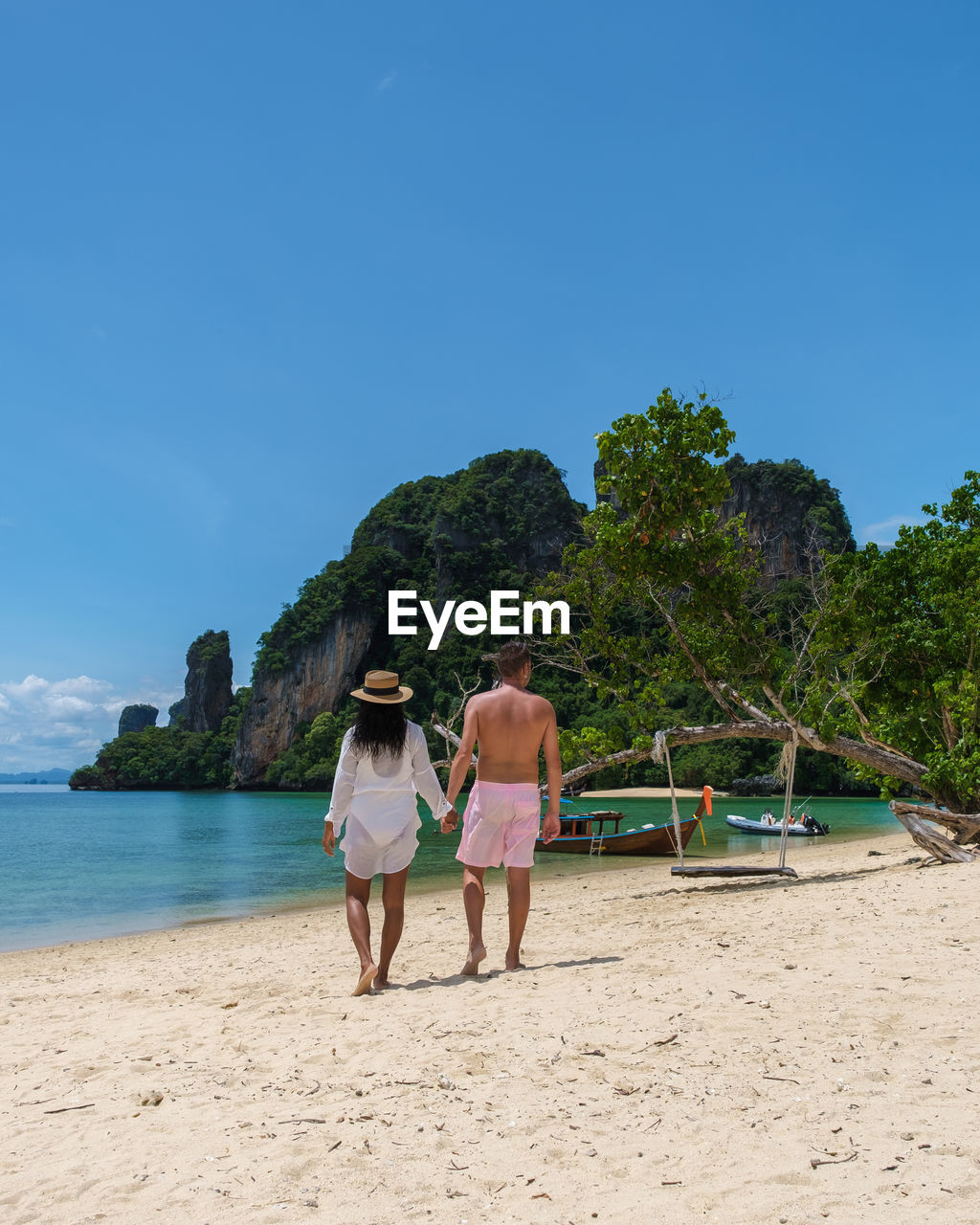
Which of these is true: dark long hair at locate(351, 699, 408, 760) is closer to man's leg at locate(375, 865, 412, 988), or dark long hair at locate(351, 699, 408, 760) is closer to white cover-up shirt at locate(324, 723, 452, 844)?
white cover-up shirt at locate(324, 723, 452, 844)

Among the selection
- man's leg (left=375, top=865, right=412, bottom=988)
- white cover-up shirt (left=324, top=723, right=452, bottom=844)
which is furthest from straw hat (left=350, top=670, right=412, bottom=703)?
man's leg (left=375, top=865, right=412, bottom=988)

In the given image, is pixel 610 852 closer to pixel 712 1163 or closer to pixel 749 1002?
pixel 749 1002

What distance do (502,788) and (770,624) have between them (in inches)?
328

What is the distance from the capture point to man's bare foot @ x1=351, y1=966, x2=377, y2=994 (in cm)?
465

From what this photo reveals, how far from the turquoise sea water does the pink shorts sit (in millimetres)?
8887

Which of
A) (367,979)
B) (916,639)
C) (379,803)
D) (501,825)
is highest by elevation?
(916,639)

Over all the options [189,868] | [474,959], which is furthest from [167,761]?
[474,959]

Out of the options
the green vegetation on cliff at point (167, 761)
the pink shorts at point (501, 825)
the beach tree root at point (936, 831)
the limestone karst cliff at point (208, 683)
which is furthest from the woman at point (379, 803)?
the limestone karst cliff at point (208, 683)

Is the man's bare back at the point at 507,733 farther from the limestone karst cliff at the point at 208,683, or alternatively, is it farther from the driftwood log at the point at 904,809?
the limestone karst cliff at the point at 208,683

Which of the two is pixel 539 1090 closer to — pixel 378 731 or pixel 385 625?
pixel 378 731

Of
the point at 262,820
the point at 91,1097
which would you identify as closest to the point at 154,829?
the point at 262,820

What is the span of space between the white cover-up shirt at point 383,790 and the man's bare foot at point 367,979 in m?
0.70

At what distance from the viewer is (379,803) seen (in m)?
4.76

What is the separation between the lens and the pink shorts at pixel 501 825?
196 inches
